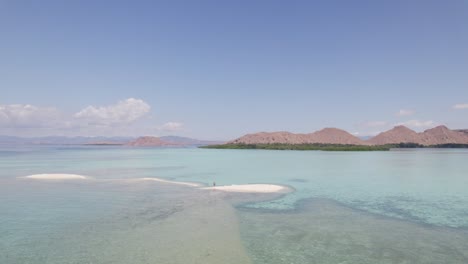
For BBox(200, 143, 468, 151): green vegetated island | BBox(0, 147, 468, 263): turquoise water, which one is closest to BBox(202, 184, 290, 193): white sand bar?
BBox(0, 147, 468, 263): turquoise water

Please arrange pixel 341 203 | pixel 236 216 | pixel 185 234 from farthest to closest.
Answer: pixel 341 203 → pixel 236 216 → pixel 185 234

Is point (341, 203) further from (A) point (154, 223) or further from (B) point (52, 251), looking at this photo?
(B) point (52, 251)

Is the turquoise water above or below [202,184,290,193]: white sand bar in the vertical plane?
below

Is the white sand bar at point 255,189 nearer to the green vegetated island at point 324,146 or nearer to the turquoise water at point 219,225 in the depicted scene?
the turquoise water at point 219,225

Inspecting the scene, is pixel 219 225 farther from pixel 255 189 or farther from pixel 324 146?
pixel 324 146

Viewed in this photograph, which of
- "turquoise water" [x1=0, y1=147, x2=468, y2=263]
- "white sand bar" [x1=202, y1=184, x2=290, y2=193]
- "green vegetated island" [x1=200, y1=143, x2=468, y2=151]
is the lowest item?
"turquoise water" [x1=0, y1=147, x2=468, y2=263]

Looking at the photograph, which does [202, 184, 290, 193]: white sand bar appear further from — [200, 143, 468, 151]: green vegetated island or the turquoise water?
[200, 143, 468, 151]: green vegetated island

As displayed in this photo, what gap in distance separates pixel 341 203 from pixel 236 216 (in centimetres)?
921

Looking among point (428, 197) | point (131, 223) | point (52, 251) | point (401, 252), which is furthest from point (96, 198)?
point (428, 197)

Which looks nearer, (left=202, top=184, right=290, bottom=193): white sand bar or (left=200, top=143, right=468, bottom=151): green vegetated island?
(left=202, top=184, right=290, bottom=193): white sand bar

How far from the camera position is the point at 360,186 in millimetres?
32469

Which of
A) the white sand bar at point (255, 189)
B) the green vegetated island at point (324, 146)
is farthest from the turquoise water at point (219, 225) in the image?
the green vegetated island at point (324, 146)

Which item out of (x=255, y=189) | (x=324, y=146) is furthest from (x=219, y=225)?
(x=324, y=146)

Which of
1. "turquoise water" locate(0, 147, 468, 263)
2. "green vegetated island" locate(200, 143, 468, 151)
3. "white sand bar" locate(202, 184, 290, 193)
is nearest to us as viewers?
"turquoise water" locate(0, 147, 468, 263)
